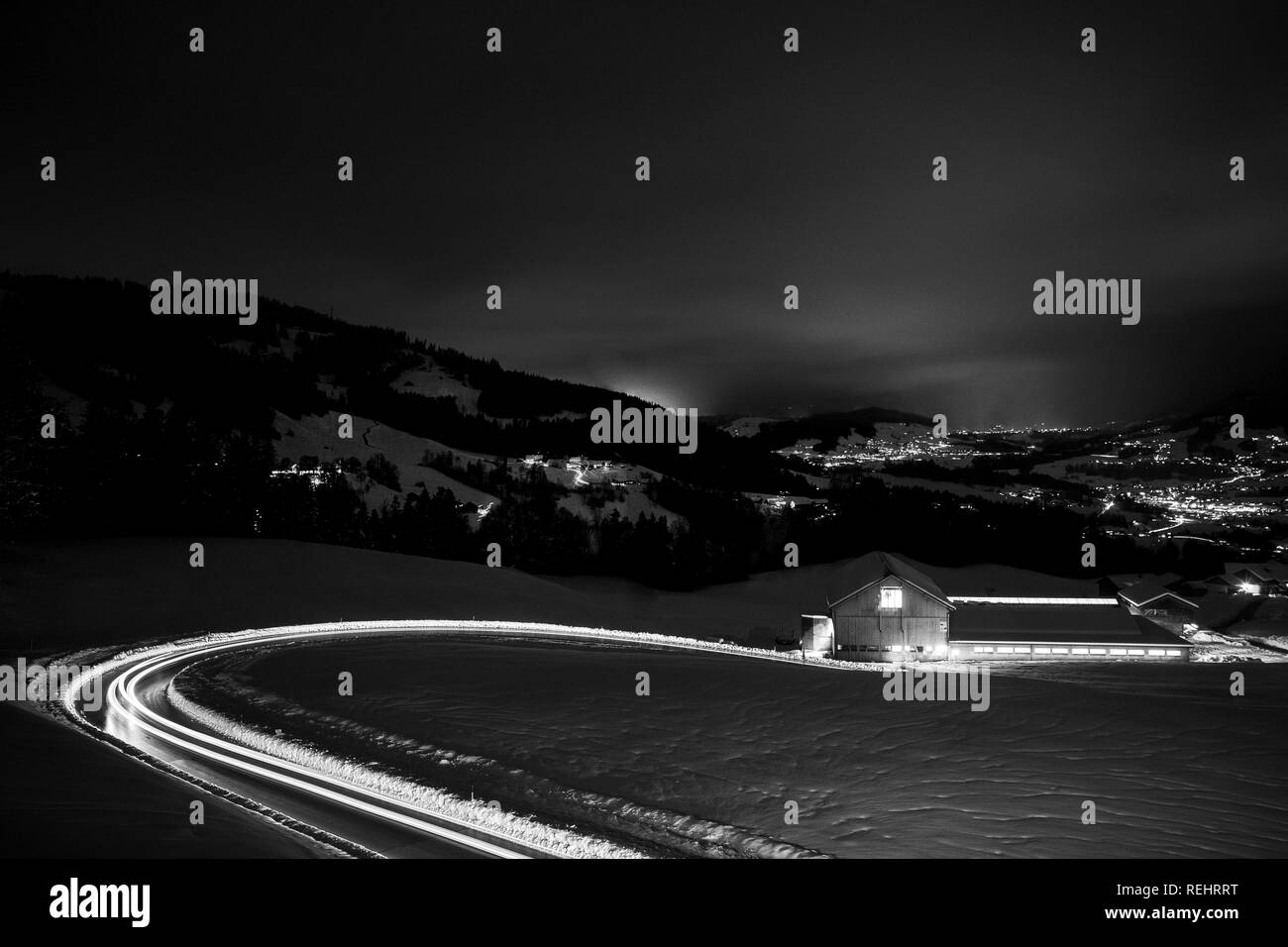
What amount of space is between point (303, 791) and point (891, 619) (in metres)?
31.4

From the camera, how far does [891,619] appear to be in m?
38.6

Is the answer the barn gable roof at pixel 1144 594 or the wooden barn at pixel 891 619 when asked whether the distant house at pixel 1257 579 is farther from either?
the wooden barn at pixel 891 619

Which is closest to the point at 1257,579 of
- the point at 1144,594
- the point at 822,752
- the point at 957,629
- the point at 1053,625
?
the point at 1144,594

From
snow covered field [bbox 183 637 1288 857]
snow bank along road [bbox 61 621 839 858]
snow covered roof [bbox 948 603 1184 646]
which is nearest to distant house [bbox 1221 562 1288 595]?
snow covered roof [bbox 948 603 1184 646]

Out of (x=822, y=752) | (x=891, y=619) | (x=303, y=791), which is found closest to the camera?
(x=303, y=791)

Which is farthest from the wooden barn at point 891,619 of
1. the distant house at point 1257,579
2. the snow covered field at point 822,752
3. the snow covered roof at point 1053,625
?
the distant house at point 1257,579

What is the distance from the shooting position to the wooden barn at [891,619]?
38.2 meters

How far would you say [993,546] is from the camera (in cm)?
9538

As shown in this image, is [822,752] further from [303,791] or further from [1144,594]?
[1144,594]

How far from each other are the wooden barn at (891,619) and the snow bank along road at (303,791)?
28997 millimetres

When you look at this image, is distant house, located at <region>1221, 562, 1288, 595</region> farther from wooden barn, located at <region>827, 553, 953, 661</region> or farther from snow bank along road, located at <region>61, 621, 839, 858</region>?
snow bank along road, located at <region>61, 621, 839, 858</region>

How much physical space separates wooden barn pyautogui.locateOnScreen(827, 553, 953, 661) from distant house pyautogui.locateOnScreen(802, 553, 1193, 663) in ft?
0.17
